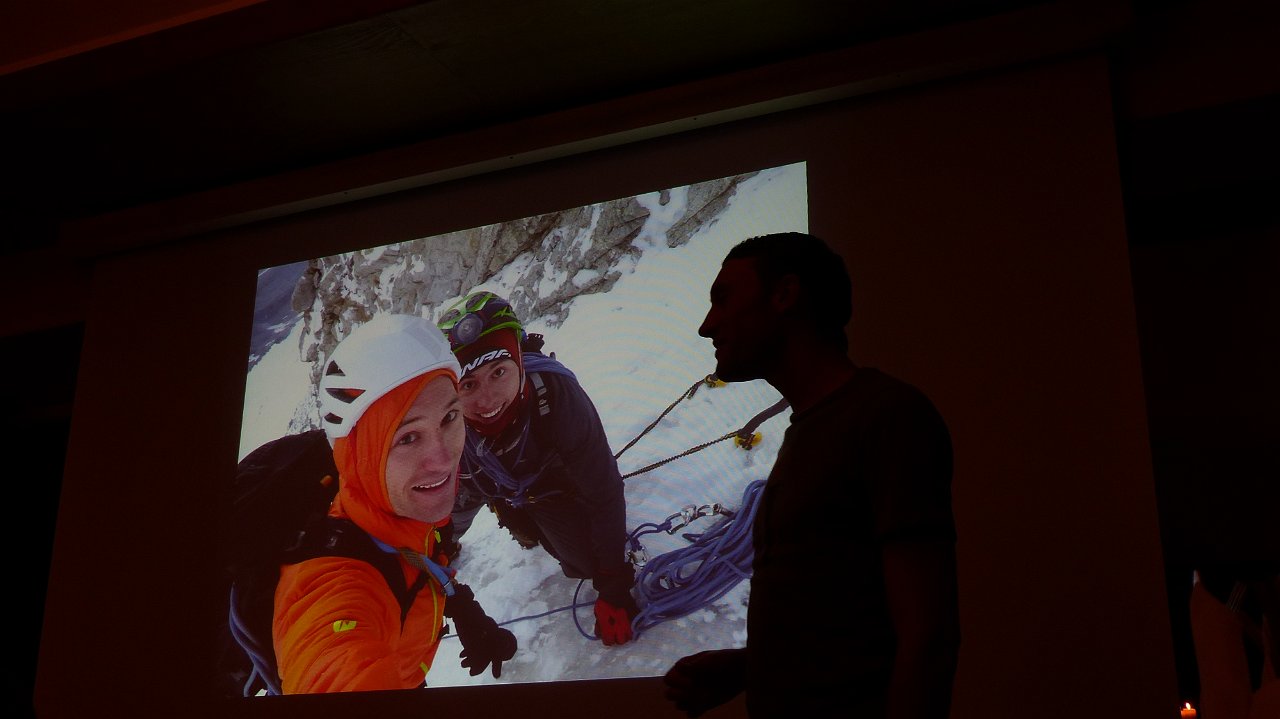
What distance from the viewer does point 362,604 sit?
12.6ft

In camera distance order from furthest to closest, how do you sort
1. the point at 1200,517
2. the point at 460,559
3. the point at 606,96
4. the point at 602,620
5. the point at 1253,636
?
the point at 1200,517 → the point at 606,96 → the point at 460,559 → the point at 602,620 → the point at 1253,636

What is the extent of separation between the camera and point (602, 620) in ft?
11.3

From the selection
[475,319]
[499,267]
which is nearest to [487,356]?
[475,319]

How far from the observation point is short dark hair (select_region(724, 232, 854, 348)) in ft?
4.62

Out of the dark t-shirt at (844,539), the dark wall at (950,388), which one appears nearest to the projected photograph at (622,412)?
the dark wall at (950,388)

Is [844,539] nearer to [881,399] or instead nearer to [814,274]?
[881,399]

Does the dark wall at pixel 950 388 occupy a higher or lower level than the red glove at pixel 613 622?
higher

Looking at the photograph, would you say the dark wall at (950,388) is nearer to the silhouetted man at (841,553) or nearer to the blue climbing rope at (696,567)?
the blue climbing rope at (696,567)

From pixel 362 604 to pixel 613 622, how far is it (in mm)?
1017

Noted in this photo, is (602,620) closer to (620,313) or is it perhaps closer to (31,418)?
(620,313)

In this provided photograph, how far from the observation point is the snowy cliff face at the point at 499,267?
12.5ft

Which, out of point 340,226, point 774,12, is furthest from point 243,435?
point 774,12

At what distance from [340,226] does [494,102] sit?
91 centimetres

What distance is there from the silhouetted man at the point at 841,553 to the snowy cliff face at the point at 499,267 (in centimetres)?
238
